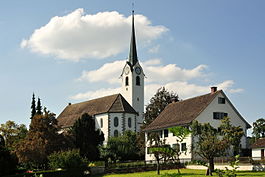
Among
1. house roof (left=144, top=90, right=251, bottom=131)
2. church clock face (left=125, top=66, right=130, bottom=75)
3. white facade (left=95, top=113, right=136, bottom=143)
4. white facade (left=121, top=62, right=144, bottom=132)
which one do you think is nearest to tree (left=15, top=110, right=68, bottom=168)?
house roof (left=144, top=90, right=251, bottom=131)

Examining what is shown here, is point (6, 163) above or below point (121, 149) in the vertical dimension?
below

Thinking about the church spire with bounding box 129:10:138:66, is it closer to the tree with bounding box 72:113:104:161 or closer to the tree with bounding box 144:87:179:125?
the tree with bounding box 144:87:179:125

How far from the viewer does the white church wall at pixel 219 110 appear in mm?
49200

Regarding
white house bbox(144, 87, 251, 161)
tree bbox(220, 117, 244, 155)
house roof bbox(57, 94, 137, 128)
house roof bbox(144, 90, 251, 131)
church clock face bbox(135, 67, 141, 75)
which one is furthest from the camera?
church clock face bbox(135, 67, 141, 75)

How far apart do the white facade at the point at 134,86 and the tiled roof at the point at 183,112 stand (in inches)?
1422

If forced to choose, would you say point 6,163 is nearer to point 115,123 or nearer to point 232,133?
point 232,133

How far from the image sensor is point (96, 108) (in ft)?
271

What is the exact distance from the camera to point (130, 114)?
261 ft

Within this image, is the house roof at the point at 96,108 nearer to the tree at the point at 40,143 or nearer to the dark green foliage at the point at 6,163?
the tree at the point at 40,143

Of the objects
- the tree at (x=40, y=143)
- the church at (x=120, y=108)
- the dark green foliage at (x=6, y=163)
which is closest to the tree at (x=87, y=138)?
the tree at (x=40, y=143)

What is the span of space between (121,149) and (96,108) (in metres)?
20.6

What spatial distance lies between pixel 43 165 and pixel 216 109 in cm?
2303

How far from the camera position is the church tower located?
313 feet

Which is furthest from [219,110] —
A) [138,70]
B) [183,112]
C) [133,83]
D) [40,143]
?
[138,70]
